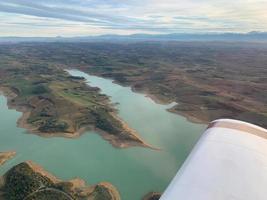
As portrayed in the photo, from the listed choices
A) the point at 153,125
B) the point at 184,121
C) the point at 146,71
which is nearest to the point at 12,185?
the point at 153,125

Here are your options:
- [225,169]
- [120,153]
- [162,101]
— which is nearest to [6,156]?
[120,153]

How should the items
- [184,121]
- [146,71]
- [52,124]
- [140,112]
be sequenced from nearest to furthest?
[52,124] < [184,121] < [140,112] < [146,71]

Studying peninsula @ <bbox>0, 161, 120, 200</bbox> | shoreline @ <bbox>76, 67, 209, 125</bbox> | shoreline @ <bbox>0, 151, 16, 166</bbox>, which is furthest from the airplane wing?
shoreline @ <bbox>76, 67, 209, 125</bbox>

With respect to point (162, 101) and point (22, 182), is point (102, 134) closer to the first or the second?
point (22, 182)

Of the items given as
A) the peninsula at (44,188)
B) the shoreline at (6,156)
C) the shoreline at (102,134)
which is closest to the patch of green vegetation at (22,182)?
the peninsula at (44,188)

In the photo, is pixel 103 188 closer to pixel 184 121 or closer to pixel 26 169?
pixel 26 169

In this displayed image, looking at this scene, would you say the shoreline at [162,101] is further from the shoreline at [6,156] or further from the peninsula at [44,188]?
the shoreline at [6,156]

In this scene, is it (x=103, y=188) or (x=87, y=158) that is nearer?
(x=103, y=188)
